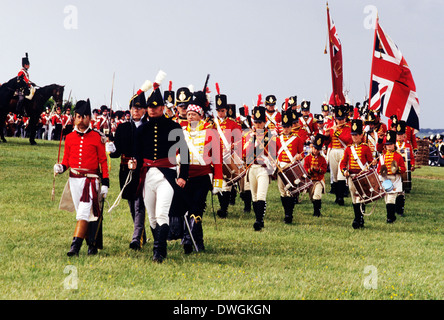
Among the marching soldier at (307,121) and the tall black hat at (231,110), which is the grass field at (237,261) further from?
the marching soldier at (307,121)

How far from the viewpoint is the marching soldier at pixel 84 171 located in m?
7.96

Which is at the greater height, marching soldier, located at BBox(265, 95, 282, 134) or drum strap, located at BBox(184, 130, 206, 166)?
marching soldier, located at BBox(265, 95, 282, 134)

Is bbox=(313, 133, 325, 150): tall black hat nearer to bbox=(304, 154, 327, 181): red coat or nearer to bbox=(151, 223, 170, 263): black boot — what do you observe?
bbox=(304, 154, 327, 181): red coat

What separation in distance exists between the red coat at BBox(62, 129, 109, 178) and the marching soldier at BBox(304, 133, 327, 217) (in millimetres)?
6246

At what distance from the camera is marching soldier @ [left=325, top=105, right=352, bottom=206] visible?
1515 cm

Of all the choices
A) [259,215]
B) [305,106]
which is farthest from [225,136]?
[305,106]

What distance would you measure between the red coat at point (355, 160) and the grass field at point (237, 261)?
1.09m

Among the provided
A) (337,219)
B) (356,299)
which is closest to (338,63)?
(337,219)

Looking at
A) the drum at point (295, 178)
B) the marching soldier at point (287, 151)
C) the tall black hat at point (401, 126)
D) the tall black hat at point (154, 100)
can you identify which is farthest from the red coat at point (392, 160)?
the tall black hat at point (154, 100)

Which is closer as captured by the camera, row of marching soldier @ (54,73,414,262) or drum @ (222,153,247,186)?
row of marching soldier @ (54,73,414,262)

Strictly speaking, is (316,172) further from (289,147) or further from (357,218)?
(357,218)

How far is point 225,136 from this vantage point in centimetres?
1302

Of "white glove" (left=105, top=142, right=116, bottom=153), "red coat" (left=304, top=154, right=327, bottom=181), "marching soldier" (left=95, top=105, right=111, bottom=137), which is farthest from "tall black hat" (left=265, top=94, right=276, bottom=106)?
"marching soldier" (left=95, top=105, right=111, bottom=137)
